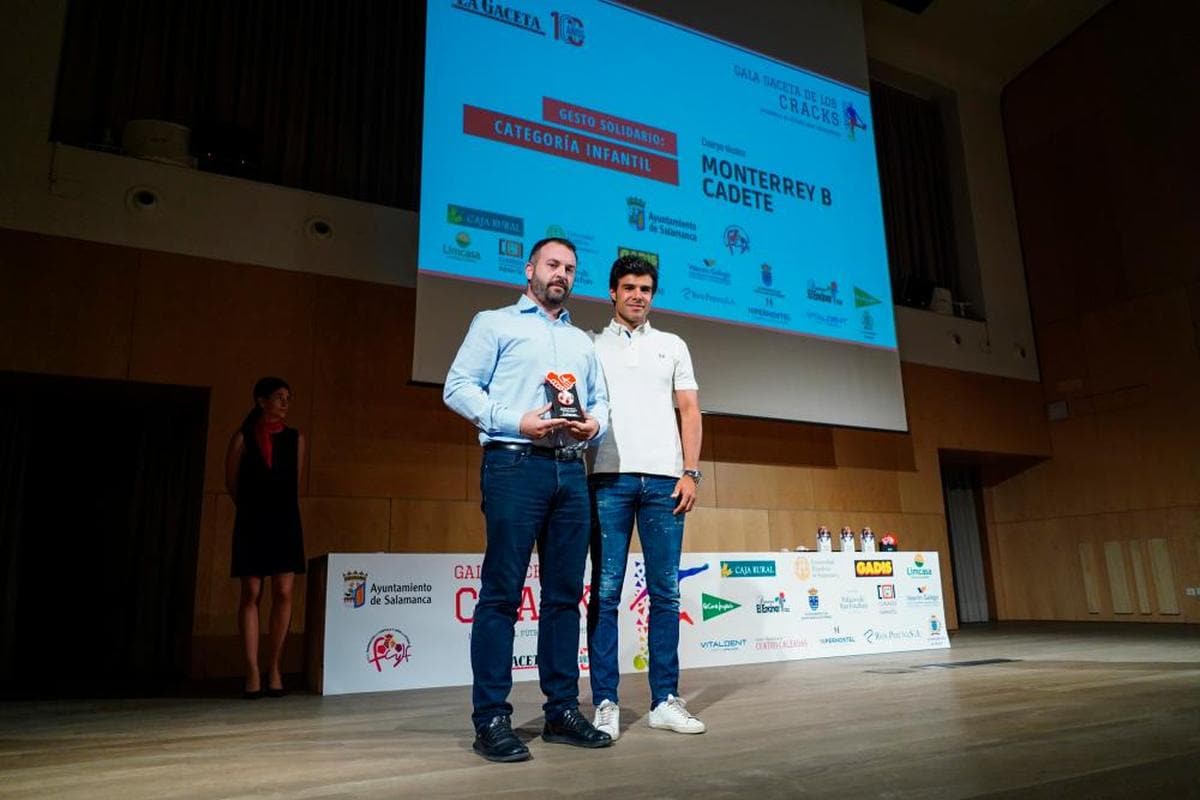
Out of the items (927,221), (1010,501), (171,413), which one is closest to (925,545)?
(1010,501)

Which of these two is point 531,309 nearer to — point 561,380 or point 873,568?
point 561,380

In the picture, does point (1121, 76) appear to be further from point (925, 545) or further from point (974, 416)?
point (925, 545)

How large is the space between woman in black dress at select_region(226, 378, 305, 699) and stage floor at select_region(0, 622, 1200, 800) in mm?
252

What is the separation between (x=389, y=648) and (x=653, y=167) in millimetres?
2705

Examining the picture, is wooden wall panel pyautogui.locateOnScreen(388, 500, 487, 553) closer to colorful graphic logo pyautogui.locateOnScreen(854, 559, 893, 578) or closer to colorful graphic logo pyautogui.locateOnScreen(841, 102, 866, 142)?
colorful graphic logo pyautogui.locateOnScreen(854, 559, 893, 578)

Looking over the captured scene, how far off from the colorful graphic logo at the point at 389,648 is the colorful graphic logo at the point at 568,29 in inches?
119

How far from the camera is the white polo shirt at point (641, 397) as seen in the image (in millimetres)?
1994

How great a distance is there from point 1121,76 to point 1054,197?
3.41 ft

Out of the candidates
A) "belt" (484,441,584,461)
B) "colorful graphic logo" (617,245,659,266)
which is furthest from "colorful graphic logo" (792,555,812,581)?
"belt" (484,441,584,461)

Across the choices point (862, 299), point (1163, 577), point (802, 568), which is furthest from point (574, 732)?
point (1163, 577)

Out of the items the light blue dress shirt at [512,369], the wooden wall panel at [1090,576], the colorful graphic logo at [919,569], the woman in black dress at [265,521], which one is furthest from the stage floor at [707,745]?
the wooden wall panel at [1090,576]

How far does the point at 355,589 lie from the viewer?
3.04 meters

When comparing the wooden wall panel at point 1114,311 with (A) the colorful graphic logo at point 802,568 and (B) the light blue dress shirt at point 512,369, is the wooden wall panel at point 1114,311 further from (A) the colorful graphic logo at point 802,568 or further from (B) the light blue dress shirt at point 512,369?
(B) the light blue dress shirt at point 512,369

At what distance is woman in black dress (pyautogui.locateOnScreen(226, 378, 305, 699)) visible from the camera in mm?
2885
